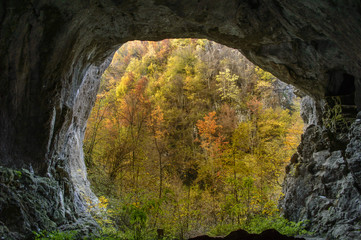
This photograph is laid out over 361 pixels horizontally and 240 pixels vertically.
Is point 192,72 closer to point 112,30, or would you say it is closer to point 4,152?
point 112,30

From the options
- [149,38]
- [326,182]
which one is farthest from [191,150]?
[326,182]

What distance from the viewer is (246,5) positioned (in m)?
5.55

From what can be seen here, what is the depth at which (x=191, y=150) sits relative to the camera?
18250mm

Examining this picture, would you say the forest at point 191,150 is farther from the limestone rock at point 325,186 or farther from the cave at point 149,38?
the cave at point 149,38

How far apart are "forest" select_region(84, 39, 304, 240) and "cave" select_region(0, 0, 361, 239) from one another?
5.29 feet

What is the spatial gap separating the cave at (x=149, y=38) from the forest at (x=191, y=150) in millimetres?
1613

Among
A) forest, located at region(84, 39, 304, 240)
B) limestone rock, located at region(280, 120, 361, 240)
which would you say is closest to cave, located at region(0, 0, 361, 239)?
limestone rock, located at region(280, 120, 361, 240)

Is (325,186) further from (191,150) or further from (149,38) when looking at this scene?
(191,150)

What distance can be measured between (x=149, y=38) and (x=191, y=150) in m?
12.4

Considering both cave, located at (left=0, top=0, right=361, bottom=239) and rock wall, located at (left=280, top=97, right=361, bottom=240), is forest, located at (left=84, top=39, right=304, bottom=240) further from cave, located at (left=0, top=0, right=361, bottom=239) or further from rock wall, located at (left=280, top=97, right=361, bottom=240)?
cave, located at (left=0, top=0, right=361, bottom=239)

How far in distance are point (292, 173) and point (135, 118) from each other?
326 inches

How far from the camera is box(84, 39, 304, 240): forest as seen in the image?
8.52m

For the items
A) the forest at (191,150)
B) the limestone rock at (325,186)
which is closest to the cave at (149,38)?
the limestone rock at (325,186)

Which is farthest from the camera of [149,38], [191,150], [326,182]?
[191,150]
